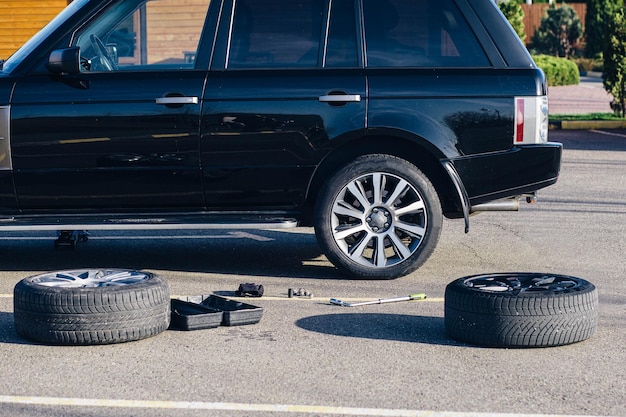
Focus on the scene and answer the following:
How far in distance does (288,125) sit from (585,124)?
13505 mm

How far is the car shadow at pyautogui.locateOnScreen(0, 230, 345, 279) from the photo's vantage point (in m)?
8.60

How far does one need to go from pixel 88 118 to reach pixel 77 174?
39 cm

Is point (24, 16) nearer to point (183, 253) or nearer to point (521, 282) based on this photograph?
point (183, 253)

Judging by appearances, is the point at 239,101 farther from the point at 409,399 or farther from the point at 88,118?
the point at 409,399

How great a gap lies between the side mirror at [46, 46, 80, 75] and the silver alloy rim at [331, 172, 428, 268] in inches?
77.2

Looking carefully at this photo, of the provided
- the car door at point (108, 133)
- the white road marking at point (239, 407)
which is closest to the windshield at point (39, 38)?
the car door at point (108, 133)

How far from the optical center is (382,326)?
6695mm

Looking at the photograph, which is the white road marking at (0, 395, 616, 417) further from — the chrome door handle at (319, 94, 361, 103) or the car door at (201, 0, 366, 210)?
the chrome door handle at (319, 94, 361, 103)

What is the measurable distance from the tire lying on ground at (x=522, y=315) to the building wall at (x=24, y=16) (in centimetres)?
1963

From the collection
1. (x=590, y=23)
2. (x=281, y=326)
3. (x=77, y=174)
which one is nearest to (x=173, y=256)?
(x=77, y=174)

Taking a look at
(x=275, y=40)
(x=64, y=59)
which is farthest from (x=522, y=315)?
(x=64, y=59)

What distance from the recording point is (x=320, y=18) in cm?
812

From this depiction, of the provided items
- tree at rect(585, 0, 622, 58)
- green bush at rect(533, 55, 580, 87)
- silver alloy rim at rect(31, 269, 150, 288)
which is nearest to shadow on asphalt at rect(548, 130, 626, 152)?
silver alloy rim at rect(31, 269, 150, 288)

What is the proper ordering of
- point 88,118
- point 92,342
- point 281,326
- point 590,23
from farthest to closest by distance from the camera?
point 590,23, point 88,118, point 281,326, point 92,342
